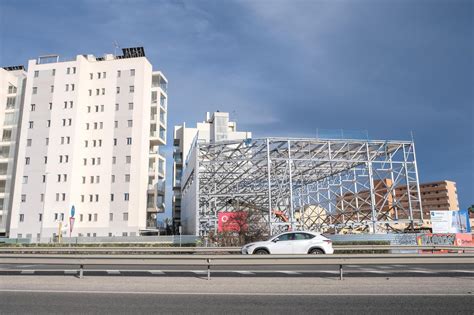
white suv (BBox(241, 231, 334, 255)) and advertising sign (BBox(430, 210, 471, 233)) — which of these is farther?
advertising sign (BBox(430, 210, 471, 233))

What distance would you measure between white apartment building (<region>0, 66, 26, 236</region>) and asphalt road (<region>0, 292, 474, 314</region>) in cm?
5493

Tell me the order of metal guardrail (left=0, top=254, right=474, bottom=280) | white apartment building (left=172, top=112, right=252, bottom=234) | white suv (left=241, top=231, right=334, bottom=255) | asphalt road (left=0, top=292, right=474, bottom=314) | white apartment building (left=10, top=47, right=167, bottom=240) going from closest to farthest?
1. asphalt road (left=0, top=292, right=474, bottom=314)
2. metal guardrail (left=0, top=254, right=474, bottom=280)
3. white suv (left=241, top=231, right=334, bottom=255)
4. white apartment building (left=10, top=47, right=167, bottom=240)
5. white apartment building (left=172, top=112, right=252, bottom=234)

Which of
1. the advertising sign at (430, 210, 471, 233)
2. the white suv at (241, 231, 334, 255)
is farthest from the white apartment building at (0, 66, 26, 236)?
the advertising sign at (430, 210, 471, 233)

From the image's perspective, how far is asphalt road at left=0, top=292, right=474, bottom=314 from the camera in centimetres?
718

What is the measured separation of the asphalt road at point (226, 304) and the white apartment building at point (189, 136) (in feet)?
231

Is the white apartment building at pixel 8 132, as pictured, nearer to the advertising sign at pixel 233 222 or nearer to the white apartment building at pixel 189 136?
the white apartment building at pixel 189 136

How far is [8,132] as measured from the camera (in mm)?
59688

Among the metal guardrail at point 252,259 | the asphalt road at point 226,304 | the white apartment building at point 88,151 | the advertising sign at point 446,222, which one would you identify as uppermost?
the white apartment building at point 88,151

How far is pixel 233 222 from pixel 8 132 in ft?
149

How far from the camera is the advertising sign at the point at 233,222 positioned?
103 feet

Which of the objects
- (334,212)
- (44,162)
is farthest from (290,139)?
(44,162)

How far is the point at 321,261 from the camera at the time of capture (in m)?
10.7

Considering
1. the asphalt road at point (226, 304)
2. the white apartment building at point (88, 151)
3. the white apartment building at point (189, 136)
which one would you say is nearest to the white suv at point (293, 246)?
the asphalt road at point (226, 304)

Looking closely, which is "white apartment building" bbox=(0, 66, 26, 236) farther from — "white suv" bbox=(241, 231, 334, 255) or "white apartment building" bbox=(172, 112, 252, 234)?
"white suv" bbox=(241, 231, 334, 255)
